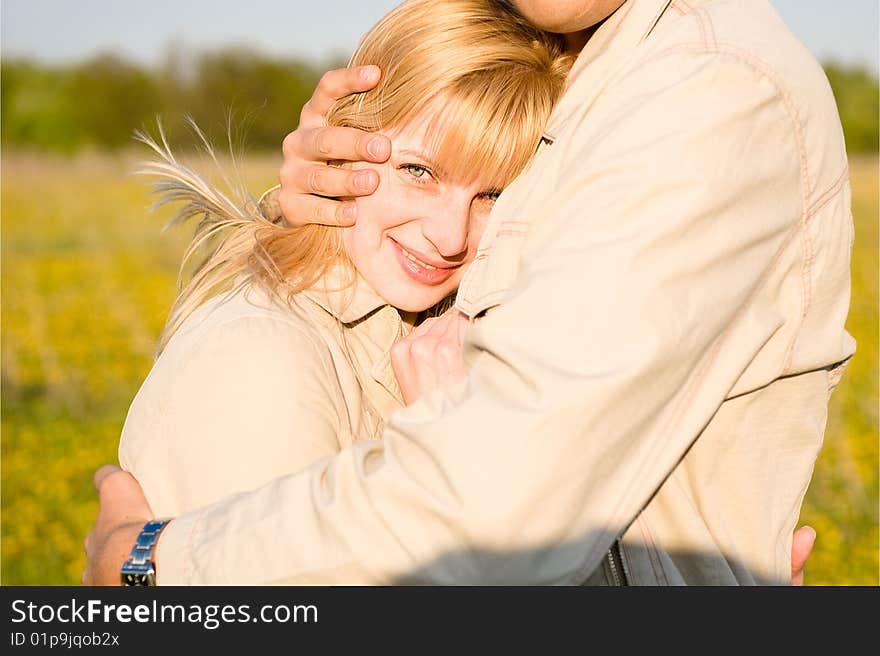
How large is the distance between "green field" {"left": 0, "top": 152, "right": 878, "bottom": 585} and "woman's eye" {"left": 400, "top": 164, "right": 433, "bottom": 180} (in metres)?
1.81

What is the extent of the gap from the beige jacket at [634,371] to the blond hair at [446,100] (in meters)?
0.57

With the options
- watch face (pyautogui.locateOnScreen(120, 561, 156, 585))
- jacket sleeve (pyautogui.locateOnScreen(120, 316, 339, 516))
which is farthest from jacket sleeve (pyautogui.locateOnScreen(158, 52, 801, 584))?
jacket sleeve (pyautogui.locateOnScreen(120, 316, 339, 516))

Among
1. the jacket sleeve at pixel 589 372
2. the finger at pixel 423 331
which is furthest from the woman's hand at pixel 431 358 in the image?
the jacket sleeve at pixel 589 372

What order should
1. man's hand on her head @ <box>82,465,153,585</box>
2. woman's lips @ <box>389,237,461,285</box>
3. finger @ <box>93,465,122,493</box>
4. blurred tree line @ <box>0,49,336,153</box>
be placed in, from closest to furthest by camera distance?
man's hand on her head @ <box>82,465,153,585</box> < finger @ <box>93,465,122,493</box> < woman's lips @ <box>389,237,461,285</box> < blurred tree line @ <box>0,49,336,153</box>

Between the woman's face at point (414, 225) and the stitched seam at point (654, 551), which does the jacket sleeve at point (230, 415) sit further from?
the stitched seam at point (654, 551)

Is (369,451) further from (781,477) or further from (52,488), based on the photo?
(52,488)

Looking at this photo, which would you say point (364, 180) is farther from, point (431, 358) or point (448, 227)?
point (431, 358)

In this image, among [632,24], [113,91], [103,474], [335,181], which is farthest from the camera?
[113,91]

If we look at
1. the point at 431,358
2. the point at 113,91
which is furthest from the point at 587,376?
the point at 113,91

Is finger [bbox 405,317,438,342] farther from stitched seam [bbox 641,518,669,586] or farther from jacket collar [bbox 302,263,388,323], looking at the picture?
stitched seam [bbox 641,518,669,586]

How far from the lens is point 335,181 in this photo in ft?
8.14

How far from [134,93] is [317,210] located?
5010 cm

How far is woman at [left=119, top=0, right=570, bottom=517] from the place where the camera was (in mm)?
2055

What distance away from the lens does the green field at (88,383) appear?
5.61m
